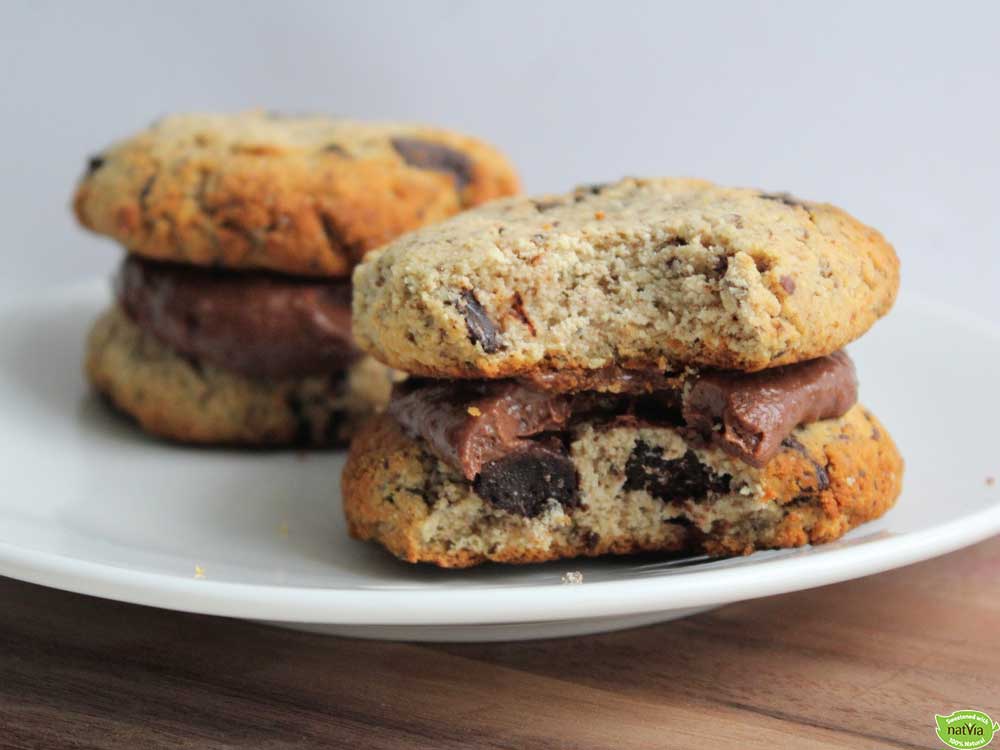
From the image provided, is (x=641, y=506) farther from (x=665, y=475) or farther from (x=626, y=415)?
(x=626, y=415)

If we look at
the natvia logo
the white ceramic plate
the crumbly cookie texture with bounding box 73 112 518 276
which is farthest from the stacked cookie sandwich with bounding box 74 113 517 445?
the natvia logo

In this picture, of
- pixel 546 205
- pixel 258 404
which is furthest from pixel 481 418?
pixel 258 404

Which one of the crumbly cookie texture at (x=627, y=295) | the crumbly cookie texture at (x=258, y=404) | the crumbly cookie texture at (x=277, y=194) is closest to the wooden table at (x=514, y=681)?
the crumbly cookie texture at (x=627, y=295)

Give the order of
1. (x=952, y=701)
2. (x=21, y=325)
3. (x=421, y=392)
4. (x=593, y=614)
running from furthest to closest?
1. (x=21, y=325)
2. (x=421, y=392)
3. (x=952, y=701)
4. (x=593, y=614)

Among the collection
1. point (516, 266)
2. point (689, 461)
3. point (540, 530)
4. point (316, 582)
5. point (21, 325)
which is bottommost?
point (21, 325)

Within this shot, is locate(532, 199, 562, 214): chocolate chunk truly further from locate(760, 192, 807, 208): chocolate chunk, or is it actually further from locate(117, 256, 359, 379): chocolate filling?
locate(117, 256, 359, 379): chocolate filling

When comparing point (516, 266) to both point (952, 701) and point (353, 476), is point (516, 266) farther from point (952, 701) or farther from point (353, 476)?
point (952, 701)

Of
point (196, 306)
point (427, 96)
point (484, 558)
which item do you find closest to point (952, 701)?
point (484, 558)

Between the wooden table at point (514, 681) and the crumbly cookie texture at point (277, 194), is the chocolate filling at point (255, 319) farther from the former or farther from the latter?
the wooden table at point (514, 681)
